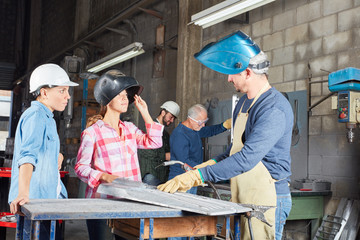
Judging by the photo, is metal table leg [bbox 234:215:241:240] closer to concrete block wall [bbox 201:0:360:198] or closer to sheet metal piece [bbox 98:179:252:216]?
sheet metal piece [bbox 98:179:252:216]

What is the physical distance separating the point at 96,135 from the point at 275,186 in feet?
3.68

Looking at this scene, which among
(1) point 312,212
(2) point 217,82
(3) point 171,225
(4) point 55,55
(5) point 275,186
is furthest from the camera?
(4) point 55,55

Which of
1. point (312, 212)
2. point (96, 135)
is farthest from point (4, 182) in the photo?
point (312, 212)

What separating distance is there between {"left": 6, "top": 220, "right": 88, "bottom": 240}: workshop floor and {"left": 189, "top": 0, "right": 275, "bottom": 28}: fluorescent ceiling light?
338cm

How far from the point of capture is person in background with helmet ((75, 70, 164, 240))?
2.55 meters

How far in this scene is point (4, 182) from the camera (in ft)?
16.7

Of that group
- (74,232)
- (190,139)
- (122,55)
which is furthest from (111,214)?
(122,55)

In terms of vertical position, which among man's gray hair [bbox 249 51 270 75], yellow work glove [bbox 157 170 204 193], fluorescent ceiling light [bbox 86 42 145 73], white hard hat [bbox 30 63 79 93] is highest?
fluorescent ceiling light [bbox 86 42 145 73]

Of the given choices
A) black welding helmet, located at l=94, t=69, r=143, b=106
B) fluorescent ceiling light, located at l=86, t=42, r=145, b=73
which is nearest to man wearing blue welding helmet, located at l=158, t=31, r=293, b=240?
black welding helmet, located at l=94, t=69, r=143, b=106

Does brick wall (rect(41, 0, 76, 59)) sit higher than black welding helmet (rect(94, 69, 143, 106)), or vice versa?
brick wall (rect(41, 0, 76, 59))

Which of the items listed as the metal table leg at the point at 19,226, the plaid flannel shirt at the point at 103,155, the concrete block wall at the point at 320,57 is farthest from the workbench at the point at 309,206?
the metal table leg at the point at 19,226

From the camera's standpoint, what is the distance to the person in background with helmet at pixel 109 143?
255 cm

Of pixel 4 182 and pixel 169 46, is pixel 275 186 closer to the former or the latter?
pixel 4 182

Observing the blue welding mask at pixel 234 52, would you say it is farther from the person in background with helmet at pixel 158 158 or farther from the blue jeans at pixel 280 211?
the person in background with helmet at pixel 158 158
